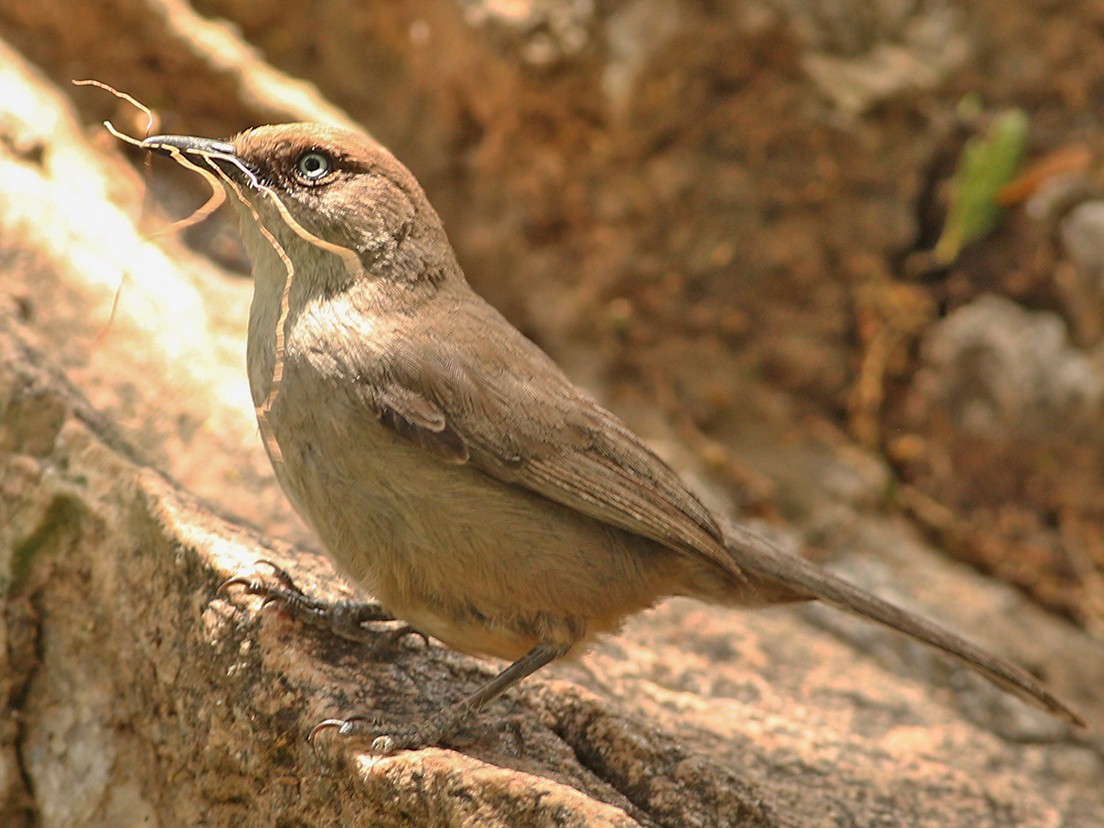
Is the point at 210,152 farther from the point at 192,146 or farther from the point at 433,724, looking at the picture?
the point at 433,724

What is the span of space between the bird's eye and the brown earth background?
1.00 metres

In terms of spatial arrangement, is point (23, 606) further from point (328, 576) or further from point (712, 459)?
point (712, 459)

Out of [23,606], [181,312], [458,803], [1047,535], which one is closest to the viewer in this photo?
[458,803]

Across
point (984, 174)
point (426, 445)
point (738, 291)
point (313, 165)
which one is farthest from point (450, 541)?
point (984, 174)

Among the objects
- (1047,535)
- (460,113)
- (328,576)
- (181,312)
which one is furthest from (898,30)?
(328,576)

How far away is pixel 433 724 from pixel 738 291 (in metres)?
4.07

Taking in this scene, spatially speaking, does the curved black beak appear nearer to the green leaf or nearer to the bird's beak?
the bird's beak

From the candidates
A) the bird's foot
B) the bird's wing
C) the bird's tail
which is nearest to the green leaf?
the bird's tail

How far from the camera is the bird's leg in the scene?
10.1ft

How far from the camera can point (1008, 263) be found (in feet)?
Answer: 21.5

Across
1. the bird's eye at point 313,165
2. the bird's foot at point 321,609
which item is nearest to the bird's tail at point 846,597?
the bird's foot at point 321,609

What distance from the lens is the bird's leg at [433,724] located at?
3.09 m

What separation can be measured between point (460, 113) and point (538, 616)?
392cm

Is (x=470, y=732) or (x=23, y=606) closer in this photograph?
(x=470, y=732)
